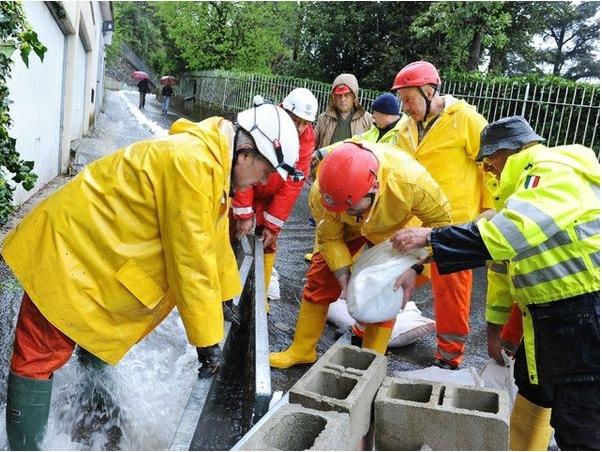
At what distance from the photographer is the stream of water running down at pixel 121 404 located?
111 inches

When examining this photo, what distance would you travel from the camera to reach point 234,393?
9.58 ft

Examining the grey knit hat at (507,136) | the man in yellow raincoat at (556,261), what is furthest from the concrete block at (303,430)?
the grey knit hat at (507,136)

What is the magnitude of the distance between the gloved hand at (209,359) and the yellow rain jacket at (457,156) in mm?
2067

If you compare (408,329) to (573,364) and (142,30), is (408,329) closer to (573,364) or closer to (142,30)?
(573,364)

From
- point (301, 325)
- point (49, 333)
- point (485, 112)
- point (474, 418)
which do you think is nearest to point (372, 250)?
point (301, 325)

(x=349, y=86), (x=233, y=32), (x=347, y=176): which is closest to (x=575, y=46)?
(x=233, y=32)

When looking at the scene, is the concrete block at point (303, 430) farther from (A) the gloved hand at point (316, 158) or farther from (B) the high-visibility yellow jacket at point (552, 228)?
Answer: (A) the gloved hand at point (316, 158)

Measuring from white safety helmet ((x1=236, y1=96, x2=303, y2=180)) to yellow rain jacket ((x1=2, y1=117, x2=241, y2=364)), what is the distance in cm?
11

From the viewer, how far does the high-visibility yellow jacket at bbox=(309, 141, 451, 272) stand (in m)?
2.98

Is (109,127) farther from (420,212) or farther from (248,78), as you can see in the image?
(420,212)

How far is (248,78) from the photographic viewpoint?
65.6 ft

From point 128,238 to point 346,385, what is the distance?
3.60 feet

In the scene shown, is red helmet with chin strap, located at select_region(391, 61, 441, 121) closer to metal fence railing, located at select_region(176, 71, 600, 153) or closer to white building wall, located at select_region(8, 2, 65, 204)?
white building wall, located at select_region(8, 2, 65, 204)

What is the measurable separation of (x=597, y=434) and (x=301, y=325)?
1905 millimetres
